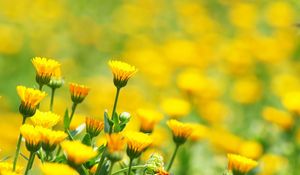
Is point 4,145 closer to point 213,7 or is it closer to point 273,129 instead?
point 273,129

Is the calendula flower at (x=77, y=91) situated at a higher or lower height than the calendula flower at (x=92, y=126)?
higher

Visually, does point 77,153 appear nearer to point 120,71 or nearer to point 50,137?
point 50,137

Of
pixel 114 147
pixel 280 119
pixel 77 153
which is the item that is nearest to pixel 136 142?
pixel 114 147

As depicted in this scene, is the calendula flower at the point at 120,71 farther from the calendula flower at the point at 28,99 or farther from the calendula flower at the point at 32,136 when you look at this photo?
the calendula flower at the point at 32,136

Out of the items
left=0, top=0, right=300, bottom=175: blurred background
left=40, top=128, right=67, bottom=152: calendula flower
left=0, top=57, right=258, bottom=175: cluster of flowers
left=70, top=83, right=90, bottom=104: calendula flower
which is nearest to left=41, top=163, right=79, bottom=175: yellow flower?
left=0, top=57, right=258, bottom=175: cluster of flowers

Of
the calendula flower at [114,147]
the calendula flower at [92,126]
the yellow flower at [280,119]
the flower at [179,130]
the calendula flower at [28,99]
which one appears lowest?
the yellow flower at [280,119]

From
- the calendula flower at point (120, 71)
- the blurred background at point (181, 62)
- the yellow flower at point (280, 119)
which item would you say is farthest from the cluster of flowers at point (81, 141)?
the yellow flower at point (280, 119)

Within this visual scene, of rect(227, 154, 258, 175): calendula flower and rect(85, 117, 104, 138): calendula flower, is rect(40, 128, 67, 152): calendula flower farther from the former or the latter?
rect(227, 154, 258, 175): calendula flower

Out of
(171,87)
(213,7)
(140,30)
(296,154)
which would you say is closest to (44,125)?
(296,154)

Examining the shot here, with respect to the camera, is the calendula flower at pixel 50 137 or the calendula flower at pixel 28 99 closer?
the calendula flower at pixel 50 137
